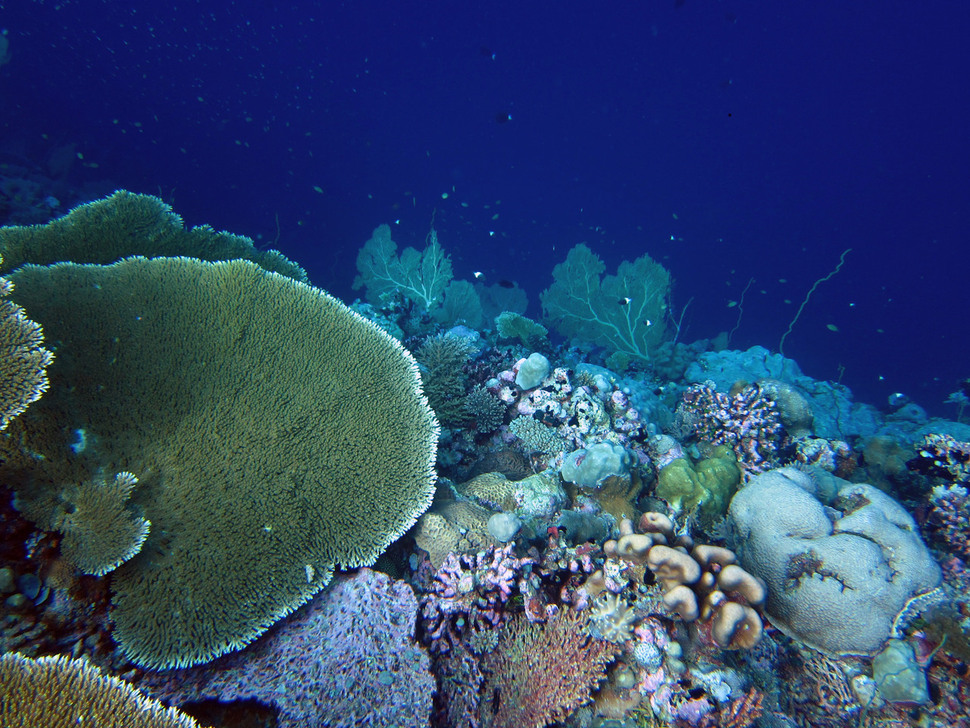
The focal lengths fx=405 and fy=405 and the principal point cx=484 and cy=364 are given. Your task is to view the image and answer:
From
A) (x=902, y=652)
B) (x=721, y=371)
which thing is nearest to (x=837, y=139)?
(x=721, y=371)

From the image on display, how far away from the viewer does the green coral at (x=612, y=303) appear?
34.6 feet

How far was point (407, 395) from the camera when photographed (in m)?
3.43

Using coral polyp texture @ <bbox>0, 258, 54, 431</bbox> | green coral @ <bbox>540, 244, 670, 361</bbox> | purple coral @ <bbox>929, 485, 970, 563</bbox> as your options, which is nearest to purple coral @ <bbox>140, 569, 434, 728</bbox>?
coral polyp texture @ <bbox>0, 258, 54, 431</bbox>

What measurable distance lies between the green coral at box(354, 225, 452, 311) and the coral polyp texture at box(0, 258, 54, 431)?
8.87 m

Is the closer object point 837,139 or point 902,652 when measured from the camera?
point 902,652

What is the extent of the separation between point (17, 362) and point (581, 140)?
3693 inches

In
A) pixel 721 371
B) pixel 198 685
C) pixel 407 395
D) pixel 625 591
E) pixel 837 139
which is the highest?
pixel 837 139

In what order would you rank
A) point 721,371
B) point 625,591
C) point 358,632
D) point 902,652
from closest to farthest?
point 358,632 < point 625,591 < point 902,652 < point 721,371

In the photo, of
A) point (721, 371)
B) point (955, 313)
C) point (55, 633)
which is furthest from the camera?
point (955, 313)

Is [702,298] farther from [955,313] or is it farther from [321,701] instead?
[321,701]

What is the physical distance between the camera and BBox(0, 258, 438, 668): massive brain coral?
2375mm

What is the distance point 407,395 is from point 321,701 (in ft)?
6.57

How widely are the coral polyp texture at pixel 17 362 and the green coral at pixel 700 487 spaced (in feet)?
15.3

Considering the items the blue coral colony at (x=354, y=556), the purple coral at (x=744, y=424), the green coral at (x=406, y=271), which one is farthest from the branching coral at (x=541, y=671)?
the green coral at (x=406, y=271)
